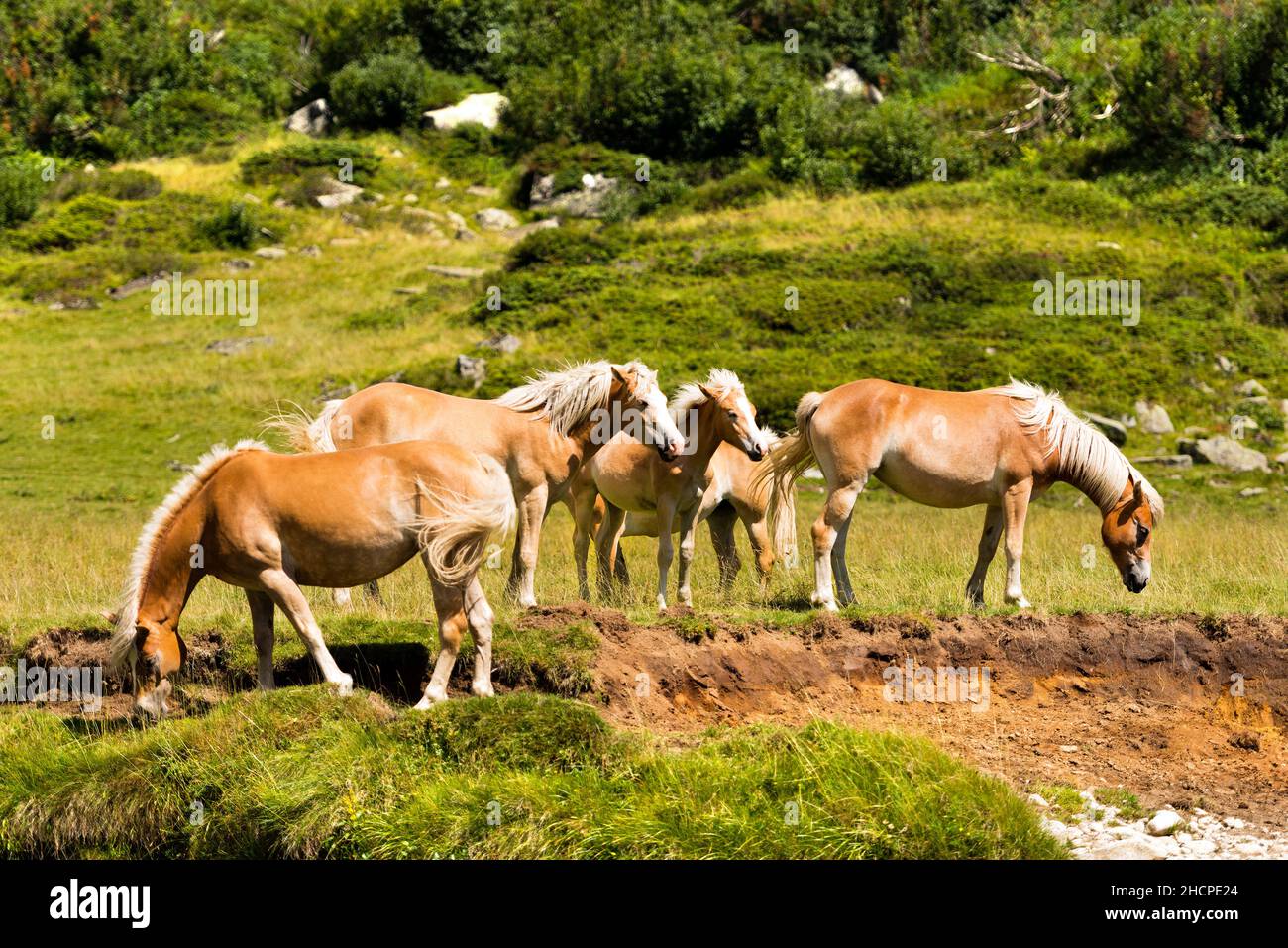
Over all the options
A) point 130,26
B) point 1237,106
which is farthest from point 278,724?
point 130,26

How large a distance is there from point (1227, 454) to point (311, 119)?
48.0 m

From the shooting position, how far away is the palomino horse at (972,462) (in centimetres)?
1496

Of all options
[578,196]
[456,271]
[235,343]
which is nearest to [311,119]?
[578,196]

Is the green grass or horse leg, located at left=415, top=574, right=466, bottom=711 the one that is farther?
horse leg, located at left=415, top=574, right=466, bottom=711

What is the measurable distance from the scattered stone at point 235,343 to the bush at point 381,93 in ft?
88.9

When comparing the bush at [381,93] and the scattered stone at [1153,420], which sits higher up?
the bush at [381,93]

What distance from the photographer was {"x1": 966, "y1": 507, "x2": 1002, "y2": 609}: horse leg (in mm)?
15523

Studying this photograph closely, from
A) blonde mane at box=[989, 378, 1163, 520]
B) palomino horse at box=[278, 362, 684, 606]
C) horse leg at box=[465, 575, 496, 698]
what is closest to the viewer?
horse leg at box=[465, 575, 496, 698]

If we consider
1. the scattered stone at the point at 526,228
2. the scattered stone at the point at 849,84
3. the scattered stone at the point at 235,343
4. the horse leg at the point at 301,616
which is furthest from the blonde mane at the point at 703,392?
the scattered stone at the point at 849,84

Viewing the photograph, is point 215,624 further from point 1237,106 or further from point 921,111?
point 921,111

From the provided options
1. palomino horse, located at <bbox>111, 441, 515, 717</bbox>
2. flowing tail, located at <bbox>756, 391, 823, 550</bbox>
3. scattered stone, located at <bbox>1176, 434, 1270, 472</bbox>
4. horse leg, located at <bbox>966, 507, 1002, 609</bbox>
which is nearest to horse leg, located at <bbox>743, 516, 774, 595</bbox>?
flowing tail, located at <bbox>756, 391, 823, 550</bbox>

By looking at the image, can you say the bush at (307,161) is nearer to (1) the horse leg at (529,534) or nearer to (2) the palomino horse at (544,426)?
(2) the palomino horse at (544,426)

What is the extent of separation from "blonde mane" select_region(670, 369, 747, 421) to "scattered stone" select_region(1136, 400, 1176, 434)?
17246 mm

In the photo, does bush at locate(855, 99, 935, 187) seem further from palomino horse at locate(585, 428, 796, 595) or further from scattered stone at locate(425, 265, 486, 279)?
palomino horse at locate(585, 428, 796, 595)
